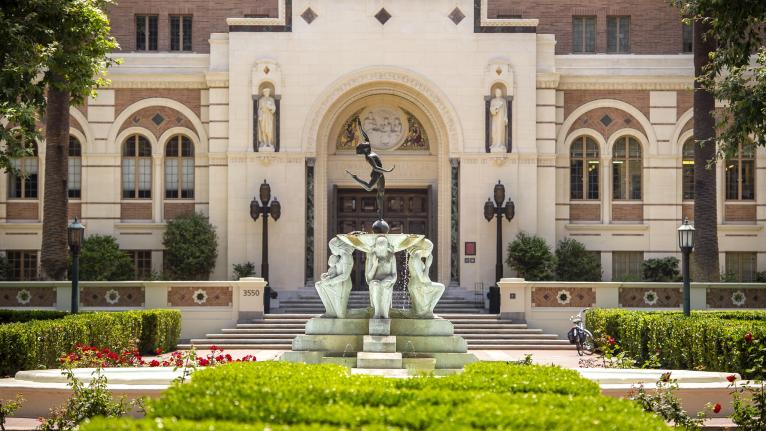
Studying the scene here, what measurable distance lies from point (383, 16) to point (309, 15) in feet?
8.57

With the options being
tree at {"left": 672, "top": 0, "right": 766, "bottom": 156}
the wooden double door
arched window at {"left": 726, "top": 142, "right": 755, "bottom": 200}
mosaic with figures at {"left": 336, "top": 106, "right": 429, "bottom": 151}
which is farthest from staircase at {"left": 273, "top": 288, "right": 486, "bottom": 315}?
tree at {"left": 672, "top": 0, "right": 766, "bottom": 156}

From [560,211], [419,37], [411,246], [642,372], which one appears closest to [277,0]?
[419,37]

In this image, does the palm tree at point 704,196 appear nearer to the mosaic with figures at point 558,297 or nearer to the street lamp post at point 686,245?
the mosaic with figures at point 558,297

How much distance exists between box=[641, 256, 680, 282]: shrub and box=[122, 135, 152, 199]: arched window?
702 inches

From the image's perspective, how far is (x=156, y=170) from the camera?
40000 mm

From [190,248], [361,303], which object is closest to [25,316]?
[190,248]

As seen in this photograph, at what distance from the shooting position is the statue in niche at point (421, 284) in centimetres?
2294

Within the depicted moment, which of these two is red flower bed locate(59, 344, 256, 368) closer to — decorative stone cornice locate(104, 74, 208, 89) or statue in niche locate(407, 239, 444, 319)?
statue in niche locate(407, 239, 444, 319)

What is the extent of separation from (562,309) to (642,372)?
14577 mm

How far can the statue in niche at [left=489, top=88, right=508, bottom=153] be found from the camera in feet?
128

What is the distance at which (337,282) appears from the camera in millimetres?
22969

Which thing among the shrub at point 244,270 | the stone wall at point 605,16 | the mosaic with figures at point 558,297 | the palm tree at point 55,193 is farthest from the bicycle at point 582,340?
the palm tree at point 55,193

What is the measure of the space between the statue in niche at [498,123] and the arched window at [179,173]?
10779mm

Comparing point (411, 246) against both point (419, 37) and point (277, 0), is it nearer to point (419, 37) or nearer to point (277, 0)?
point (419, 37)
